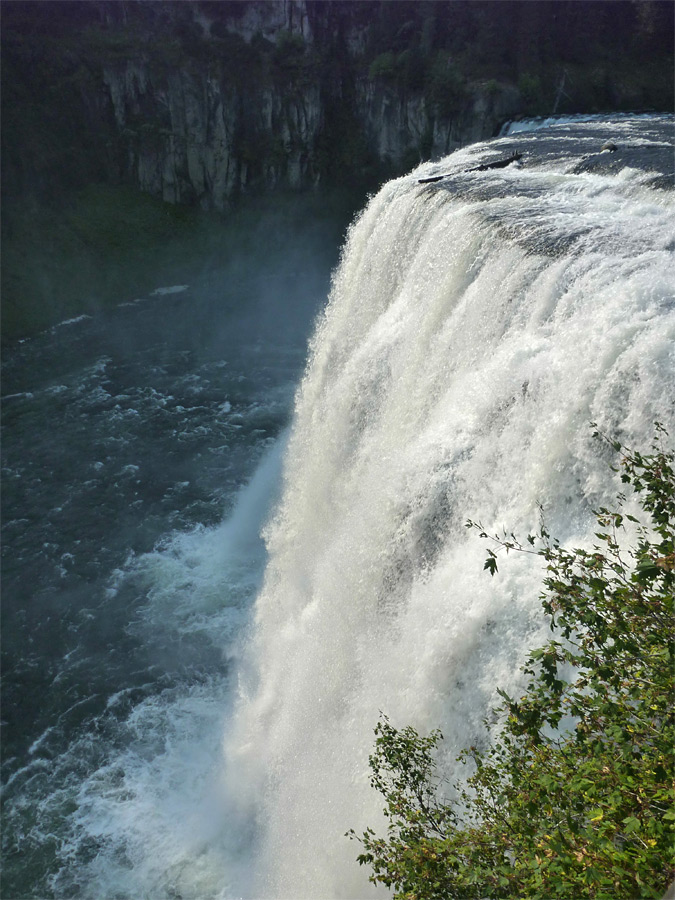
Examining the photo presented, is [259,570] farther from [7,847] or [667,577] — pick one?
[667,577]

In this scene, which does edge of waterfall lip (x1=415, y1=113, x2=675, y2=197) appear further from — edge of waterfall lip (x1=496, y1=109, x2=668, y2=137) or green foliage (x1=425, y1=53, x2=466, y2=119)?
green foliage (x1=425, y1=53, x2=466, y2=119)

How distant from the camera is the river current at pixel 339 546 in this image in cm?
812

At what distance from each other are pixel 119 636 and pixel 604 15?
43021mm

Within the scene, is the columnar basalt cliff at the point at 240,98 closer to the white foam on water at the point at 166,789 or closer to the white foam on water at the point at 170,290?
the white foam on water at the point at 170,290

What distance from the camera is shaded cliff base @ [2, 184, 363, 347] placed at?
3394 cm

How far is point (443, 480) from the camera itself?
9695 mm

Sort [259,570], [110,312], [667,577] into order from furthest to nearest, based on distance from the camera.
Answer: [110,312]
[259,570]
[667,577]

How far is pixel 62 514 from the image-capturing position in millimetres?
19516

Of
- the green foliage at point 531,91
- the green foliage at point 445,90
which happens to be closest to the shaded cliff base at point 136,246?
the green foliage at point 445,90

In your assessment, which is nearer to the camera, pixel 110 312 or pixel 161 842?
pixel 161 842

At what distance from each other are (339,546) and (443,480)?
135 inches

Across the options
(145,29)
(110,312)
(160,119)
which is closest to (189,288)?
(110,312)

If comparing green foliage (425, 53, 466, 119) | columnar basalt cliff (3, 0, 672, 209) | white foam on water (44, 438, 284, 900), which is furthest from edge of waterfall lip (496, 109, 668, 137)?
white foam on water (44, 438, 284, 900)

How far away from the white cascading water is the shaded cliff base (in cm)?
2315
